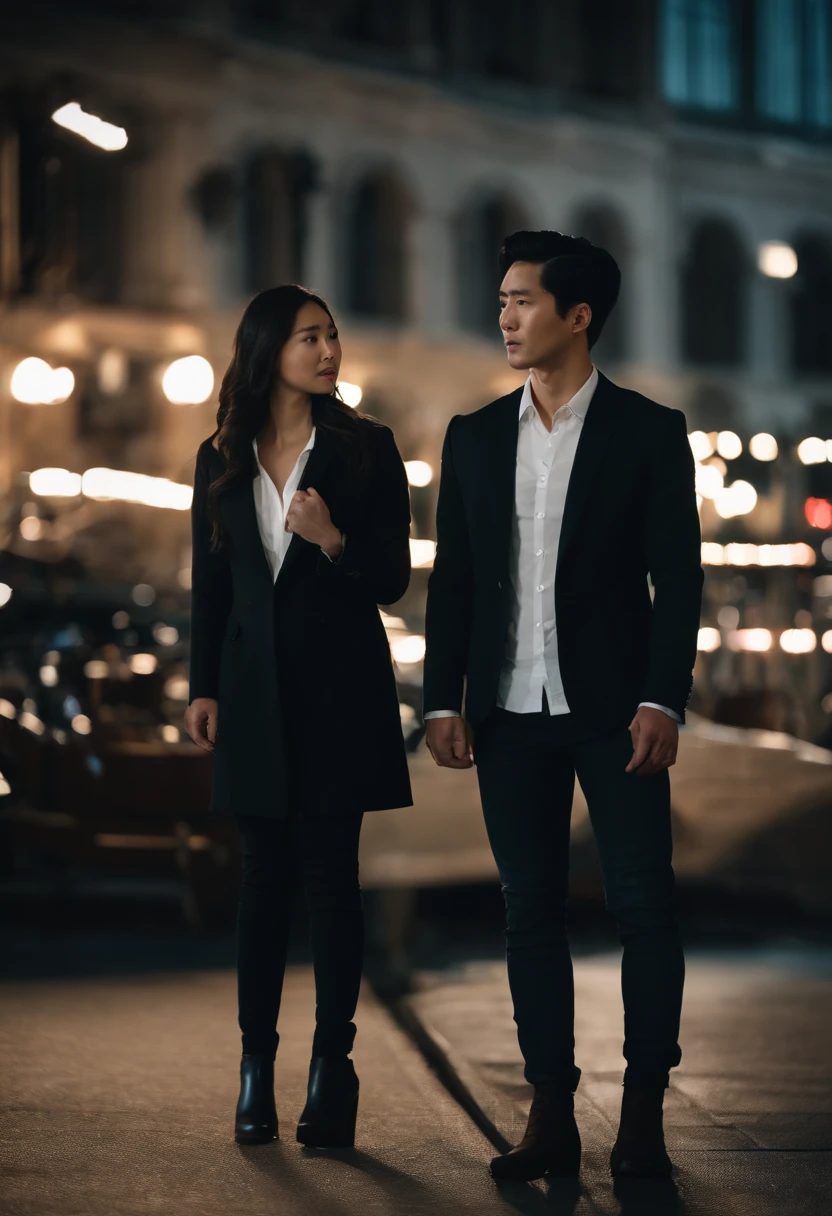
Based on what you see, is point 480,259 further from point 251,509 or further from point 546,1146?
point 546,1146

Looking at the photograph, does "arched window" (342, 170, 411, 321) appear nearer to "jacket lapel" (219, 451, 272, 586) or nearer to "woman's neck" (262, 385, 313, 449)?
"woman's neck" (262, 385, 313, 449)

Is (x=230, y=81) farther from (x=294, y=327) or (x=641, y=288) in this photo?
(x=294, y=327)

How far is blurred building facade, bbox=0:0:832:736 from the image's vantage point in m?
27.9

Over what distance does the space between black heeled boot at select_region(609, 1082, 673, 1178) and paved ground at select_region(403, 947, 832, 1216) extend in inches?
1.5

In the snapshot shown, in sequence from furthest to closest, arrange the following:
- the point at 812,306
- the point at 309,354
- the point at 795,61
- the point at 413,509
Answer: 1. the point at 795,61
2. the point at 812,306
3. the point at 413,509
4. the point at 309,354

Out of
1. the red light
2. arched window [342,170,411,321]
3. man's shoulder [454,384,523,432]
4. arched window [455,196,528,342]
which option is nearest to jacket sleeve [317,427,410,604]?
man's shoulder [454,384,523,432]

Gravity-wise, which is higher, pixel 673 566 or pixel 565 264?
pixel 565 264

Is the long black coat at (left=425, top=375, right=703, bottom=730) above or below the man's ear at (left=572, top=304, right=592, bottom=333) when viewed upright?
below

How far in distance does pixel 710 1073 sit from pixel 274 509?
209 centimetres

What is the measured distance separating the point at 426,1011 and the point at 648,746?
2.46 meters

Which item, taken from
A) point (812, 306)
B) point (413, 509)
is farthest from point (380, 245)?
point (812, 306)

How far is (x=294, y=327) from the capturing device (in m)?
4.42

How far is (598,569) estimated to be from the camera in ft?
13.8

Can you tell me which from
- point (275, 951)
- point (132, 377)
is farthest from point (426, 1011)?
point (132, 377)
